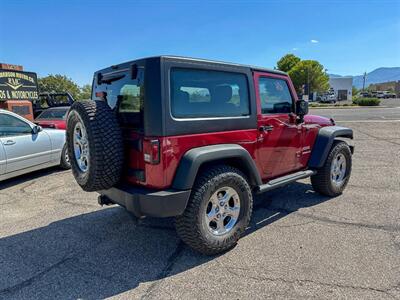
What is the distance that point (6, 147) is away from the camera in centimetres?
539

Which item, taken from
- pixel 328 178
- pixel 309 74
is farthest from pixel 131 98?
pixel 309 74

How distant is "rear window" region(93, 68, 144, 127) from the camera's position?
9.21 feet

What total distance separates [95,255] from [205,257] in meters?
1.21

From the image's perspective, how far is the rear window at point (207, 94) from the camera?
281 centimetres

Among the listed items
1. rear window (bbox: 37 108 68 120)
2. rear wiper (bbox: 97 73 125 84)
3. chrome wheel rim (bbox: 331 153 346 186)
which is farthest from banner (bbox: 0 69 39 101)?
chrome wheel rim (bbox: 331 153 346 186)

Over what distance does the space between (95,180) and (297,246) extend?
229 centimetres

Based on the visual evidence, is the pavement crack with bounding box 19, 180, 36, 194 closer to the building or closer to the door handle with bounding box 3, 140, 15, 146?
the door handle with bounding box 3, 140, 15, 146

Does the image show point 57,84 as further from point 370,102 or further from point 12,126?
point 370,102

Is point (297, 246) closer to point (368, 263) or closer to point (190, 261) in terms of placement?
point (368, 263)

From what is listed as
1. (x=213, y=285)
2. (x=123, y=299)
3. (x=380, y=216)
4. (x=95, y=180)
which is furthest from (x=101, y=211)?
(x=380, y=216)

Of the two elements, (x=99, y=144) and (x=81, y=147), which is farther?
(x=81, y=147)

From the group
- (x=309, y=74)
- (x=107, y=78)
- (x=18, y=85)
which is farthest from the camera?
(x=309, y=74)

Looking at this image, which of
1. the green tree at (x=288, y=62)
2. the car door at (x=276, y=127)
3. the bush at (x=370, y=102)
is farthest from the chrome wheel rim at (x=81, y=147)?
the green tree at (x=288, y=62)

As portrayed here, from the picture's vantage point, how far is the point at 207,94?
10.2 feet
